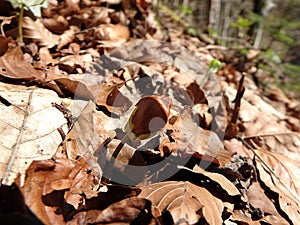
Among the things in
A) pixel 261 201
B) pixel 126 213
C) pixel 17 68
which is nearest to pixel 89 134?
pixel 126 213

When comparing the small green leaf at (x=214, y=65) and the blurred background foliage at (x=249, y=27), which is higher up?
the small green leaf at (x=214, y=65)

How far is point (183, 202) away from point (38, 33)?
1571mm

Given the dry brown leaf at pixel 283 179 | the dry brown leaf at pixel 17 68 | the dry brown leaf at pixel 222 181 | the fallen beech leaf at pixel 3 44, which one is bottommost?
the dry brown leaf at pixel 283 179

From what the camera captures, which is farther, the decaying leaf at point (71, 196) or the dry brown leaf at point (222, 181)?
the dry brown leaf at point (222, 181)

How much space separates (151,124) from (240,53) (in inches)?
116

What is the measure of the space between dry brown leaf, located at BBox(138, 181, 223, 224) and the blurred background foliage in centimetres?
276

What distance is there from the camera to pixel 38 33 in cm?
207

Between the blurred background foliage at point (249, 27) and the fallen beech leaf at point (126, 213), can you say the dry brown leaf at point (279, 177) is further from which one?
the blurred background foliage at point (249, 27)

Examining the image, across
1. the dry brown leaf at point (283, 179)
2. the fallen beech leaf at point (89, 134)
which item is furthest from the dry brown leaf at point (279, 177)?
the fallen beech leaf at point (89, 134)

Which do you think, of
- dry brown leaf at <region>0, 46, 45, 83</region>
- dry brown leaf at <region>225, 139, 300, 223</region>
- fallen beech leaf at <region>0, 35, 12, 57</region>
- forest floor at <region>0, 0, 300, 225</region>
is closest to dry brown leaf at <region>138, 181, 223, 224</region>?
forest floor at <region>0, 0, 300, 225</region>

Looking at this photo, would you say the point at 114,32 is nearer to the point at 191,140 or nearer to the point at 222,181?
the point at 191,140

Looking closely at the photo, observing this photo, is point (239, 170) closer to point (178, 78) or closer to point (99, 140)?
point (99, 140)

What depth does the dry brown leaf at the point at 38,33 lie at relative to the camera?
2020 mm

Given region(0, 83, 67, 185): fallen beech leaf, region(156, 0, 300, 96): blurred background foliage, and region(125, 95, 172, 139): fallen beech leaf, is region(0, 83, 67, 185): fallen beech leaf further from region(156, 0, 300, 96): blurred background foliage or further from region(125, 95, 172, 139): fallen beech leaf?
region(156, 0, 300, 96): blurred background foliage
